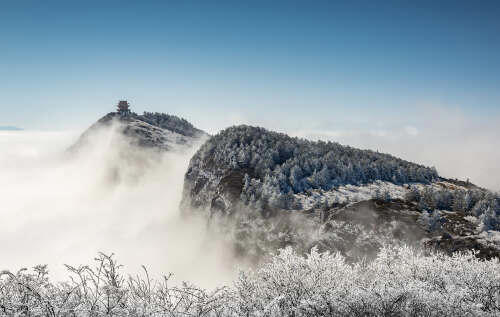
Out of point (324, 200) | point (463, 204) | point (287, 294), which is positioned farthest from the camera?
point (324, 200)

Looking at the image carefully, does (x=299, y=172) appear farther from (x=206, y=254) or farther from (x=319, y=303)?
(x=319, y=303)

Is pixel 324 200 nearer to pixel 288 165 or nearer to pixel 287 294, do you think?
pixel 288 165

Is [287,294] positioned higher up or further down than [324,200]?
further down

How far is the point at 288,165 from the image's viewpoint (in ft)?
336

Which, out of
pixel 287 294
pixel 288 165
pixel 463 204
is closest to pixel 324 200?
pixel 288 165

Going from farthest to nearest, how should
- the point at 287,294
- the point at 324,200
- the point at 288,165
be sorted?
the point at 288,165, the point at 324,200, the point at 287,294

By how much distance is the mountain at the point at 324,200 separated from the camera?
2509 inches

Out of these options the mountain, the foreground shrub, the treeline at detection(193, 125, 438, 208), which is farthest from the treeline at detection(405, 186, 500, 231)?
the foreground shrub

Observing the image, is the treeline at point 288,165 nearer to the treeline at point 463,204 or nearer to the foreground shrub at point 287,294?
the treeline at point 463,204

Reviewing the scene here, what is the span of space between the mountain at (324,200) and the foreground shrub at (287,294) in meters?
29.5

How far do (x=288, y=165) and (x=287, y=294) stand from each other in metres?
80.0

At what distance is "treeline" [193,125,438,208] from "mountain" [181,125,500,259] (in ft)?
1.11

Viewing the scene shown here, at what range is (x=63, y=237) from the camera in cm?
18538

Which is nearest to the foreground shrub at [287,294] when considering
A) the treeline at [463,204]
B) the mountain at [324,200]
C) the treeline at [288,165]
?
the mountain at [324,200]
